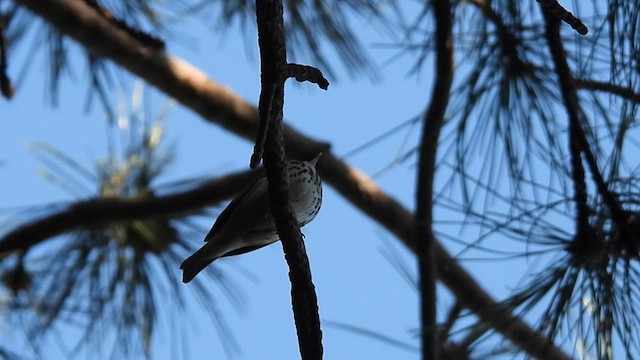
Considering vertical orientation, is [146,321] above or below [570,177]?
below

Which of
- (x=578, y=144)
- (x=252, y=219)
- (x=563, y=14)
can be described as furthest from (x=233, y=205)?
(x=563, y=14)

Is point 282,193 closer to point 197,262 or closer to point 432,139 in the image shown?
point 197,262

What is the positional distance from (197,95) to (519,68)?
67 centimetres

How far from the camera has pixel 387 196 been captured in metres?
2.30

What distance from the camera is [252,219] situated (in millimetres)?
1685

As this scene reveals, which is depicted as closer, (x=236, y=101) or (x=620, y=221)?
(x=620, y=221)

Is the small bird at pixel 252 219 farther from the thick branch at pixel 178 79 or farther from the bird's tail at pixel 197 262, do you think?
the thick branch at pixel 178 79

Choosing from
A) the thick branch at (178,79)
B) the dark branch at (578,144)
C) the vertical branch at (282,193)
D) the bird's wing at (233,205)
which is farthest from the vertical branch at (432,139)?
the vertical branch at (282,193)

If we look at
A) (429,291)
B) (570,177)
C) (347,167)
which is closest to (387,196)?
(347,167)

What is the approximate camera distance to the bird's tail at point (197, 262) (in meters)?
1.71

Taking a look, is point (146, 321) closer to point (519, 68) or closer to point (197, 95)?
point (197, 95)

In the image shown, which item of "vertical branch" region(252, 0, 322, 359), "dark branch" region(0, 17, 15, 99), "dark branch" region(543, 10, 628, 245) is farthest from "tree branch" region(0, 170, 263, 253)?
"vertical branch" region(252, 0, 322, 359)

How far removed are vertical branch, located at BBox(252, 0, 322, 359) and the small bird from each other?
40cm

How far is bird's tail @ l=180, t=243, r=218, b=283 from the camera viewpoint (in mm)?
1709
